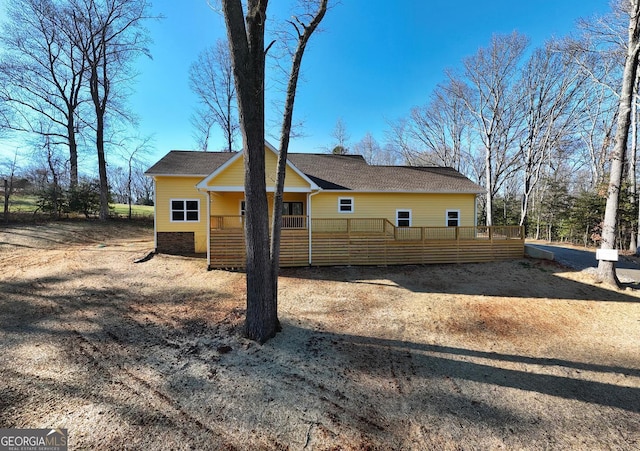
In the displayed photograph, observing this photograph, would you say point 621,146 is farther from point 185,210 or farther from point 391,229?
point 185,210

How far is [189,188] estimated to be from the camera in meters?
12.8

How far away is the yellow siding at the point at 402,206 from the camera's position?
44.0 ft

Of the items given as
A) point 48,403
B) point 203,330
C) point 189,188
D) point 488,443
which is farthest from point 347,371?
point 189,188

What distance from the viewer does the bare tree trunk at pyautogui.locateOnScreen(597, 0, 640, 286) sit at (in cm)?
876

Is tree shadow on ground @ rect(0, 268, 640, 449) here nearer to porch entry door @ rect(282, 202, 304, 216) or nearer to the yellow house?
the yellow house

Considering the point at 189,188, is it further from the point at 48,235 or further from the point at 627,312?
the point at 627,312

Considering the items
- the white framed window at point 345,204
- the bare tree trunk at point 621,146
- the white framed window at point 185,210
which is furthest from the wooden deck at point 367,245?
the bare tree trunk at point 621,146

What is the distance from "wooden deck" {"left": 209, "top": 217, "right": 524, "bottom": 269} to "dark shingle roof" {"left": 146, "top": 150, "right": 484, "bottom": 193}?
2.52 m

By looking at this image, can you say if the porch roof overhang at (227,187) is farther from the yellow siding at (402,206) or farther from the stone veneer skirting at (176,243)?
the stone veneer skirting at (176,243)

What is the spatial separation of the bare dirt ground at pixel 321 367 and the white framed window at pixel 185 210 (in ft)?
15.9

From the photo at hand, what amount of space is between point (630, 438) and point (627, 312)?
6.09 metres

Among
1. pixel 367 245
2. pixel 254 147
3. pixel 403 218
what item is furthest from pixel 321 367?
pixel 403 218
